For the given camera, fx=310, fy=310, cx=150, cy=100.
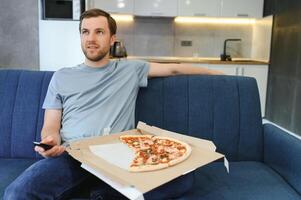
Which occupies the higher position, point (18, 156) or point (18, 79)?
point (18, 79)

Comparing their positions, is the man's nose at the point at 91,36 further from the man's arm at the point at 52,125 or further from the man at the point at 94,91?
the man's arm at the point at 52,125

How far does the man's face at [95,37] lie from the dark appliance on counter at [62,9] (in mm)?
2175

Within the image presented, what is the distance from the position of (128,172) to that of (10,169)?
0.75m

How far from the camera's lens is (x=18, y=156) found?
1685 millimetres

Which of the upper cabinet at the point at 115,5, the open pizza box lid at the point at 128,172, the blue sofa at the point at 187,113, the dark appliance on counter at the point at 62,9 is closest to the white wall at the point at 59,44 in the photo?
the dark appliance on counter at the point at 62,9

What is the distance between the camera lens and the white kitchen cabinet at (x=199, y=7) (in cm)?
427

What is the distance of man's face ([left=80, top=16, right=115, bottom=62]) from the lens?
1.59 meters

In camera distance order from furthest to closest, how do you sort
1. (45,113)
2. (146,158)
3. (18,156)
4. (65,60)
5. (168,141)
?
1. (65,60)
2. (18,156)
3. (45,113)
4. (168,141)
5. (146,158)

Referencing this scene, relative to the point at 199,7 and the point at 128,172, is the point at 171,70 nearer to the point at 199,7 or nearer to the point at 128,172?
the point at 128,172

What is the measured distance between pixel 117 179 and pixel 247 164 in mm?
885

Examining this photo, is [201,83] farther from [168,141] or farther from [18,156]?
[18,156]

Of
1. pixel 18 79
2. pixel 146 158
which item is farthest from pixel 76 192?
pixel 18 79

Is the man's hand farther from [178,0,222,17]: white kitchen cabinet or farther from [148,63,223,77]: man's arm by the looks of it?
[178,0,222,17]: white kitchen cabinet

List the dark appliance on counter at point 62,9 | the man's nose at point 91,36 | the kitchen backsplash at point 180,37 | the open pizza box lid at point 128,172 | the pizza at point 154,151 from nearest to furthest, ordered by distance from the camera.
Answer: the open pizza box lid at point 128,172 → the pizza at point 154,151 → the man's nose at point 91,36 → the dark appliance on counter at point 62,9 → the kitchen backsplash at point 180,37
